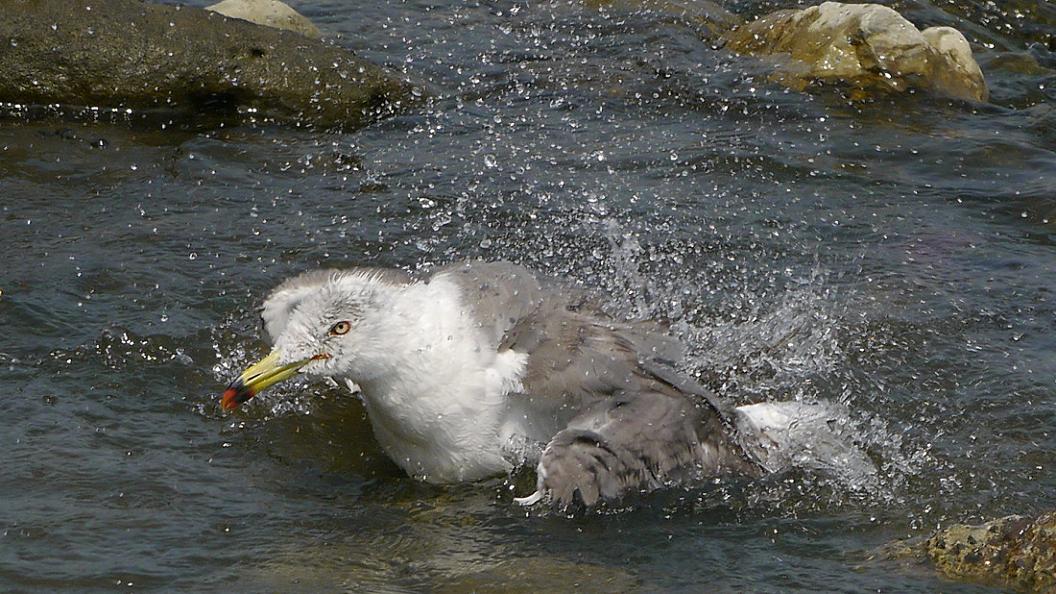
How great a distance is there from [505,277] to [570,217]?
2.00 m

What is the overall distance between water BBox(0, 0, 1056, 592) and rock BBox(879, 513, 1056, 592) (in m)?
0.14

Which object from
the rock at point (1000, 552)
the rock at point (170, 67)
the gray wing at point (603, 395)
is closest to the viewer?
the rock at point (1000, 552)

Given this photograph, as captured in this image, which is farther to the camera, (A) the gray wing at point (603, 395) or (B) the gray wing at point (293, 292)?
(B) the gray wing at point (293, 292)

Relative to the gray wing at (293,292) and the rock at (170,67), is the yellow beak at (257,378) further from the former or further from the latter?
the rock at (170,67)

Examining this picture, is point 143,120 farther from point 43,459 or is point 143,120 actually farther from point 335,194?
point 43,459

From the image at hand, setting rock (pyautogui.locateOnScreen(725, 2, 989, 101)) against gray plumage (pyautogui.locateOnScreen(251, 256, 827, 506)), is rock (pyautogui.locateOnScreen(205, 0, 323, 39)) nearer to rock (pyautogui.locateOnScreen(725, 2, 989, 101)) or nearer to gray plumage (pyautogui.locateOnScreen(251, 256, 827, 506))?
rock (pyautogui.locateOnScreen(725, 2, 989, 101))

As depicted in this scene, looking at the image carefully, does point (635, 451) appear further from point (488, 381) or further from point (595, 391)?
point (488, 381)

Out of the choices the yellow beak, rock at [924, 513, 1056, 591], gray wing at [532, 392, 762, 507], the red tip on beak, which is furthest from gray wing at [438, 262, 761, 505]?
rock at [924, 513, 1056, 591]

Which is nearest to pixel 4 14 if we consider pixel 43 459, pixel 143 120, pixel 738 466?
pixel 143 120

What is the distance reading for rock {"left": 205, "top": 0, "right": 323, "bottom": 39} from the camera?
991cm


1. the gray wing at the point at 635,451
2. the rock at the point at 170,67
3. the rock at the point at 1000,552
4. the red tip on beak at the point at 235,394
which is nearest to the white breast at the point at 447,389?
the gray wing at the point at 635,451

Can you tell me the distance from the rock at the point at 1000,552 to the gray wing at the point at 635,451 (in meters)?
0.96

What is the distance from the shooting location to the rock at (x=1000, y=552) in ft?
15.1

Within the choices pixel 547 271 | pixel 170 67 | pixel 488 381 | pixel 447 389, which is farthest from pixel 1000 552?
pixel 170 67
